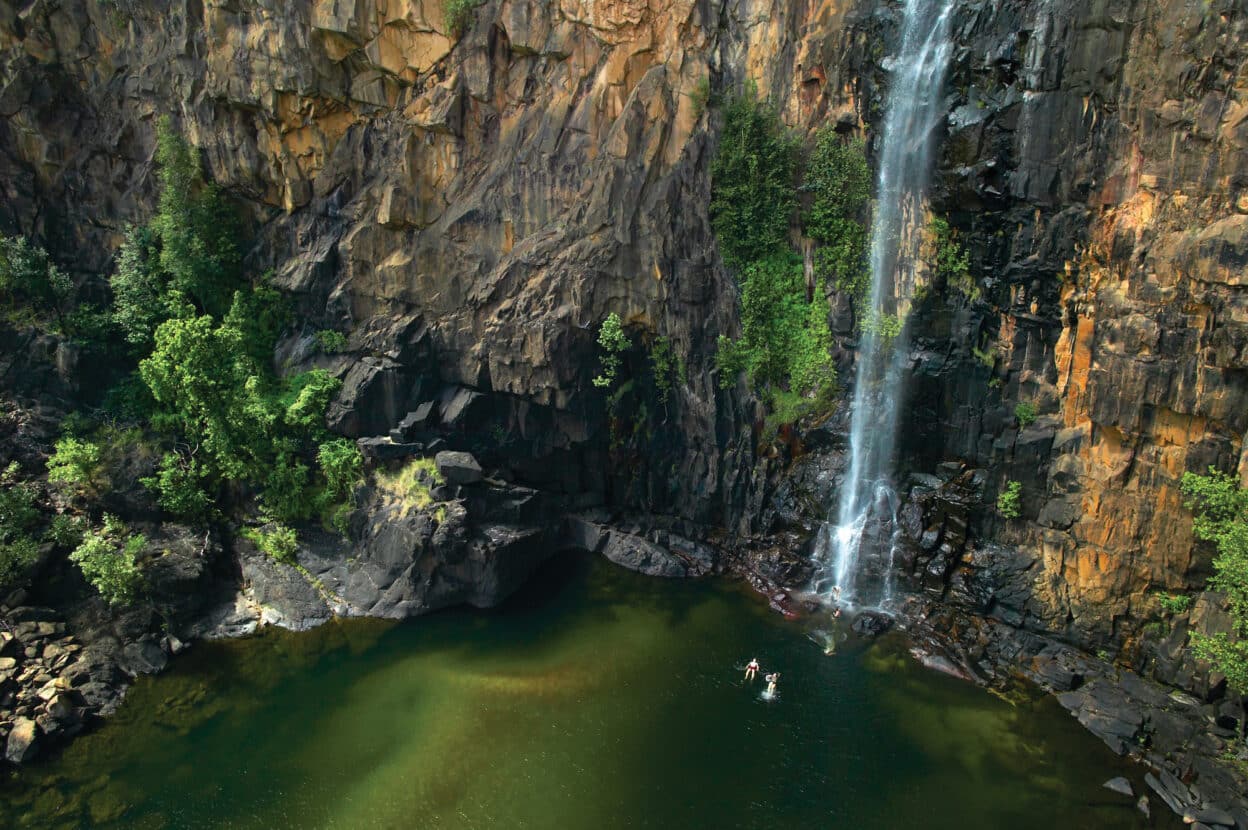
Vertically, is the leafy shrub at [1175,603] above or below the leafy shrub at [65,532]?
above

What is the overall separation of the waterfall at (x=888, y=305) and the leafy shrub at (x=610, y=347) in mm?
8996

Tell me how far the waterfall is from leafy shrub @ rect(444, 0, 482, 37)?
606 inches

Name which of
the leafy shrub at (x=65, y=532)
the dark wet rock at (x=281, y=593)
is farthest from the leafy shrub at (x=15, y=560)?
the dark wet rock at (x=281, y=593)

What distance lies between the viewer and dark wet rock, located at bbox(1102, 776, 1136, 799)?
63.3ft

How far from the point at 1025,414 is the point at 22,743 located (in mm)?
30367

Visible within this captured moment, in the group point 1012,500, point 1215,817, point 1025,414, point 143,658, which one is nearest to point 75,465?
point 143,658

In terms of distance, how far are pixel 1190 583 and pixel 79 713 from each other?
31.6 meters

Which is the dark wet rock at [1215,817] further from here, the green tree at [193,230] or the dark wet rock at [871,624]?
the green tree at [193,230]

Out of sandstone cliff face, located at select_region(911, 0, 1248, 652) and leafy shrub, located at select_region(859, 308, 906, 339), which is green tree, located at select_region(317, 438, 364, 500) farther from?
sandstone cliff face, located at select_region(911, 0, 1248, 652)

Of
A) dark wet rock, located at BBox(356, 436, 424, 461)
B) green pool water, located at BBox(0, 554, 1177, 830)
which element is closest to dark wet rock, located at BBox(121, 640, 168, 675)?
green pool water, located at BBox(0, 554, 1177, 830)

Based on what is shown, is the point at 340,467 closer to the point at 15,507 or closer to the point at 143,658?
A: the point at 143,658

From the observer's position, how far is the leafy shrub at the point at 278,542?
1094 inches

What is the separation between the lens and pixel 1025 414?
80.0 ft

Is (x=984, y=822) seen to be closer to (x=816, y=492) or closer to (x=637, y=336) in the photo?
(x=816, y=492)
